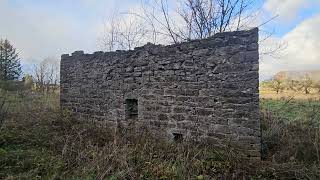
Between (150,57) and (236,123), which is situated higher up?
(150,57)

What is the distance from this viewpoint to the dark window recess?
8.74 metres

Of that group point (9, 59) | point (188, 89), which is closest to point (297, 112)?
point (188, 89)

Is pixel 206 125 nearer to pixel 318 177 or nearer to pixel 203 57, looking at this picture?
pixel 203 57

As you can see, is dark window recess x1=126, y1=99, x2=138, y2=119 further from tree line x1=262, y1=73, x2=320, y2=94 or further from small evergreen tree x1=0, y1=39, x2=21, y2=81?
small evergreen tree x1=0, y1=39, x2=21, y2=81

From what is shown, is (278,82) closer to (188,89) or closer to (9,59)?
(188,89)

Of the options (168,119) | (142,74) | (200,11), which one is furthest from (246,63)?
(200,11)

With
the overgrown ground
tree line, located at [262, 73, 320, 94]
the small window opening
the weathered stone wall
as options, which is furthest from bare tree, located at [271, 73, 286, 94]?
the small window opening

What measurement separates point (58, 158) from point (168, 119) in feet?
9.30

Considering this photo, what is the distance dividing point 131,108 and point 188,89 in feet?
7.16

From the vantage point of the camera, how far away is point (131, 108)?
883 cm

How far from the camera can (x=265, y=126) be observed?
28.2ft

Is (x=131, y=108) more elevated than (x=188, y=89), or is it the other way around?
(x=188, y=89)

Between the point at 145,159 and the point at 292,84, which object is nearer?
the point at 145,159

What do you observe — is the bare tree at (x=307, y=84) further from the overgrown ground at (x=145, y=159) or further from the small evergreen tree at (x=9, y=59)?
the small evergreen tree at (x=9, y=59)
